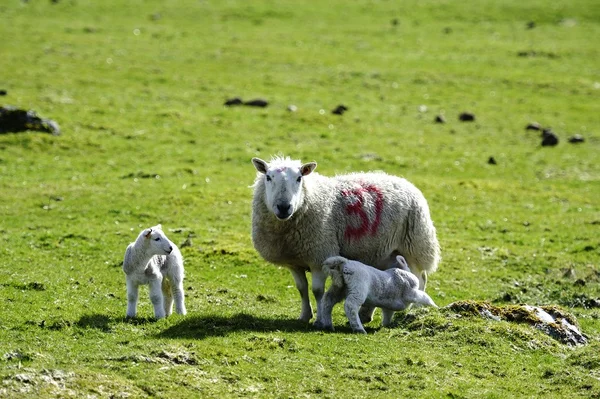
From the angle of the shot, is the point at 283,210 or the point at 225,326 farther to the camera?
the point at 283,210

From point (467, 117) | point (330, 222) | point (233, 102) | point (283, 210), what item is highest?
point (283, 210)

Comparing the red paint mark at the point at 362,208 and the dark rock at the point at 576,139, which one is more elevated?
the red paint mark at the point at 362,208

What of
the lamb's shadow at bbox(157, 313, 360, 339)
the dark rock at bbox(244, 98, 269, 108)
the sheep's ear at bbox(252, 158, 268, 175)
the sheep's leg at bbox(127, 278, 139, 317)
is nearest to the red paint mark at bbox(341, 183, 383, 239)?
the sheep's ear at bbox(252, 158, 268, 175)

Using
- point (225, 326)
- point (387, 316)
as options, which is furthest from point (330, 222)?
point (225, 326)

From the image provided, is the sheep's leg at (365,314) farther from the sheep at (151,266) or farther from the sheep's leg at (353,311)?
the sheep at (151,266)

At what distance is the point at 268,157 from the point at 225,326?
20.5 metres

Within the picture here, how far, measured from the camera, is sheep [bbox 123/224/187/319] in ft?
50.4

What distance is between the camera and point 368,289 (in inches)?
623

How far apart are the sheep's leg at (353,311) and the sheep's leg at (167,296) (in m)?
3.24

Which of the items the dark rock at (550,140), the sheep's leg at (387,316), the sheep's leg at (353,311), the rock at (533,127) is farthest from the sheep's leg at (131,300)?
the rock at (533,127)

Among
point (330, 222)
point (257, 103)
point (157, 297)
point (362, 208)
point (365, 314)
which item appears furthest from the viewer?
point (257, 103)

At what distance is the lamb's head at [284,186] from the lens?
15.9 m

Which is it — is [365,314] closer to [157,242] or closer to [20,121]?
[157,242]

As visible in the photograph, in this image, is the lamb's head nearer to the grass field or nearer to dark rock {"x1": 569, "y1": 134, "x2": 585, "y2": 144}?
the grass field
